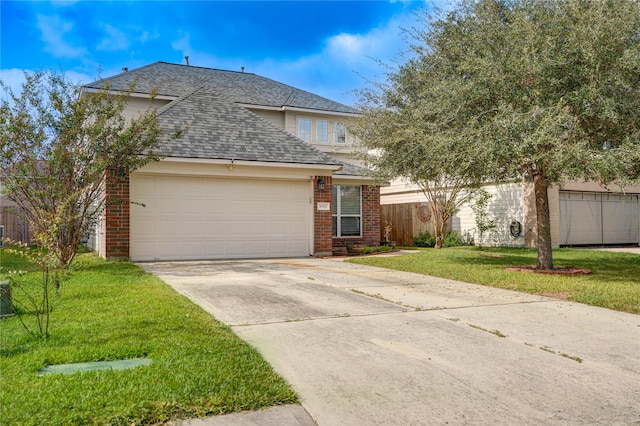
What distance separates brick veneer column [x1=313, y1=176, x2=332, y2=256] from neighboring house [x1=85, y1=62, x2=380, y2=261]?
0.10ft

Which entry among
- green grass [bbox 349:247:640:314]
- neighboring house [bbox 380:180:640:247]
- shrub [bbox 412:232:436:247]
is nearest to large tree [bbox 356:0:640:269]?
green grass [bbox 349:247:640:314]

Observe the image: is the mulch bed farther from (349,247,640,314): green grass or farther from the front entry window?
the front entry window

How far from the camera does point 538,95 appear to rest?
898 centimetres

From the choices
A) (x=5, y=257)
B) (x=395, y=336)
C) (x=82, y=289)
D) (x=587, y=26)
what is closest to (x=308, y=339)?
(x=395, y=336)

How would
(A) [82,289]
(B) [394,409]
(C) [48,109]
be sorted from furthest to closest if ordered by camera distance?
(C) [48,109], (A) [82,289], (B) [394,409]

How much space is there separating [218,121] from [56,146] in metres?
5.65

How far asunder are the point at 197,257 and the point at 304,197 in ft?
11.7

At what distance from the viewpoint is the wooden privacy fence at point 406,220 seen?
1994 cm

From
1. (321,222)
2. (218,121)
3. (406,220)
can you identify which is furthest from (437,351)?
(406,220)

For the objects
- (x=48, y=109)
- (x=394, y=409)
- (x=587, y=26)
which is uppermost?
(x=587, y=26)

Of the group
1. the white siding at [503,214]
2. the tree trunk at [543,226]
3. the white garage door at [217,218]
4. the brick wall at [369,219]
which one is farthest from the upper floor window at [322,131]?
the tree trunk at [543,226]

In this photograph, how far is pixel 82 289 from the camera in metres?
7.68

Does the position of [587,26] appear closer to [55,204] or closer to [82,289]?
[82,289]

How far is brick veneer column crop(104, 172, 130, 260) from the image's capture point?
12242 millimetres
